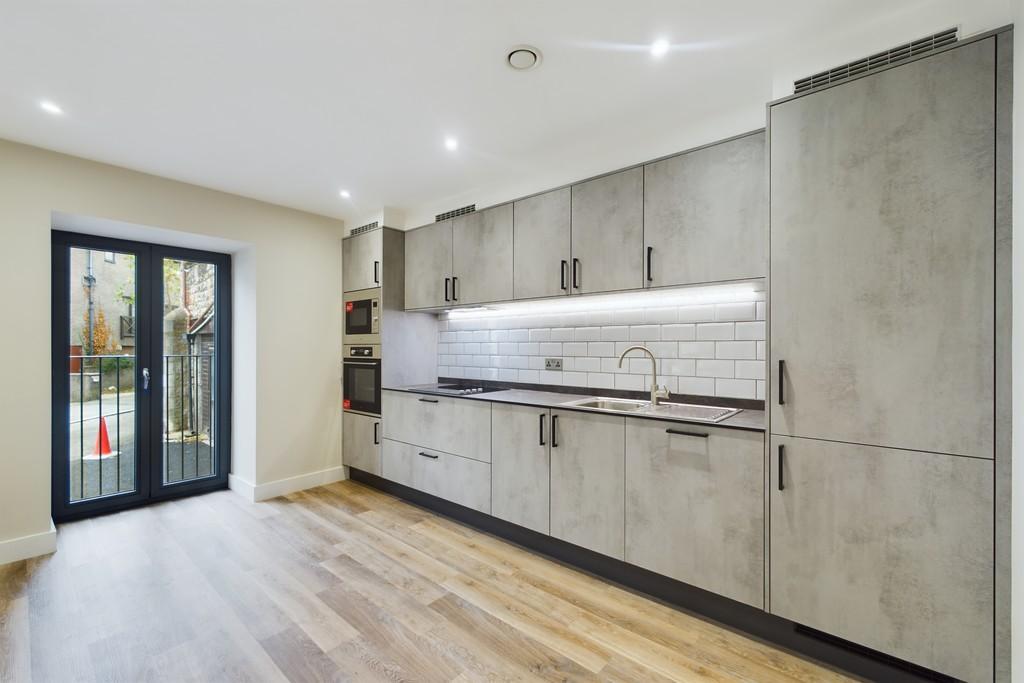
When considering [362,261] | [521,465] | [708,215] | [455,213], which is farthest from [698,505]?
[362,261]

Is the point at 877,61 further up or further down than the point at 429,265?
further up

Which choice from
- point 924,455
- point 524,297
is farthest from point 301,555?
point 924,455

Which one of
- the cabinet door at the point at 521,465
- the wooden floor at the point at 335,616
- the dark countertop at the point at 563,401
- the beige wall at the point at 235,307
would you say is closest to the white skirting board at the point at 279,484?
the beige wall at the point at 235,307

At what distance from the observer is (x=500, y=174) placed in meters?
3.25

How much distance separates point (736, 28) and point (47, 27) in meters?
2.73

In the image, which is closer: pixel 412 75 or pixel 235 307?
pixel 412 75

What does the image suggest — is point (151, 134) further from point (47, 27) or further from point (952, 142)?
point (952, 142)

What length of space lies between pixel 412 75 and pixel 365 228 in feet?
7.40

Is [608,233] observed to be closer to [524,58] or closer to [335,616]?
[524,58]

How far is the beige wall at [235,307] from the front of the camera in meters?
2.74

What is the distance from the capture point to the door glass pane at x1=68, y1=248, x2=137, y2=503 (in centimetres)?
332

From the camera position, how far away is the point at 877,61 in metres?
1.72

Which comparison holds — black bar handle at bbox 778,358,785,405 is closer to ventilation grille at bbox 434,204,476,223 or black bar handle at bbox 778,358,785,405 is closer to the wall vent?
ventilation grille at bbox 434,204,476,223

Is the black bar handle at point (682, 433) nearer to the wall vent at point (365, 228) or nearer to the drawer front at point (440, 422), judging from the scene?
the drawer front at point (440, 422)
